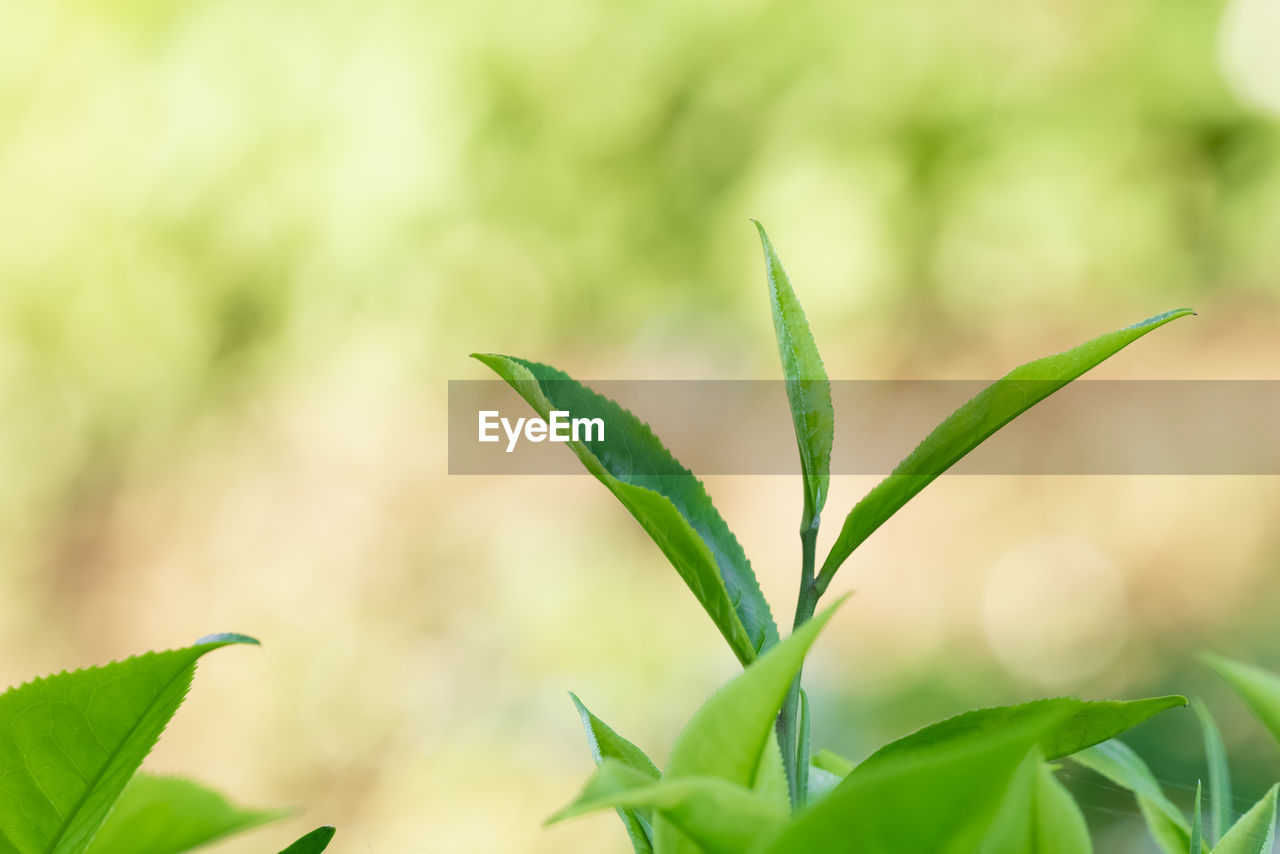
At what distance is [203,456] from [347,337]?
34 centimetres

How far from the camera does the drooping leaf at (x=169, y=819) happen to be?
0.38 ft

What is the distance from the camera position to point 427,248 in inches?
71.4

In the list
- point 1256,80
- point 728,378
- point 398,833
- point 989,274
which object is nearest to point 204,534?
point 398,833

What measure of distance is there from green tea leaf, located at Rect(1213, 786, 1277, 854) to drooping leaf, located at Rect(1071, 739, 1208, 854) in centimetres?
4

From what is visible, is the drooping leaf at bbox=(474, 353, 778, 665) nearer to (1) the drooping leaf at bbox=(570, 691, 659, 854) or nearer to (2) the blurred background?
(1) the drooping leaf at bbox=(570, 691, 659, 854)

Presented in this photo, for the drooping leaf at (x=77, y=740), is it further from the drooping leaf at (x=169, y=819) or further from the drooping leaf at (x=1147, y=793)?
the drooping leaf at (x=1147, y=793)

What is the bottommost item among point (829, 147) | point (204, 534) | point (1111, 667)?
point (1111, 667)

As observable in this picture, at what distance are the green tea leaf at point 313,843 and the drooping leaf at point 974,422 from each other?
2.9 inches

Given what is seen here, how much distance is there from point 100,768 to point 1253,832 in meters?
0.14

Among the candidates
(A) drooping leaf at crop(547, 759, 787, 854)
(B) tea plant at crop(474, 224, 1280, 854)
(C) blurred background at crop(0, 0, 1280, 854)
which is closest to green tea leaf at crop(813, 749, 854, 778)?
(B) tea plant at crop(474, 224, 1280, 854)

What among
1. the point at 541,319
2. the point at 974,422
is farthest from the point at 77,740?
the point at 541,319

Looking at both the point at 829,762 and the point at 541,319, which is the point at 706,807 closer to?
the point at 829,762

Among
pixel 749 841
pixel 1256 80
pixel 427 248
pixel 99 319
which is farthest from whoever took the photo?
pixel 99 319

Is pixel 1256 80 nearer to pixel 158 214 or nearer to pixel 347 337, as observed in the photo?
pixel 347 337
